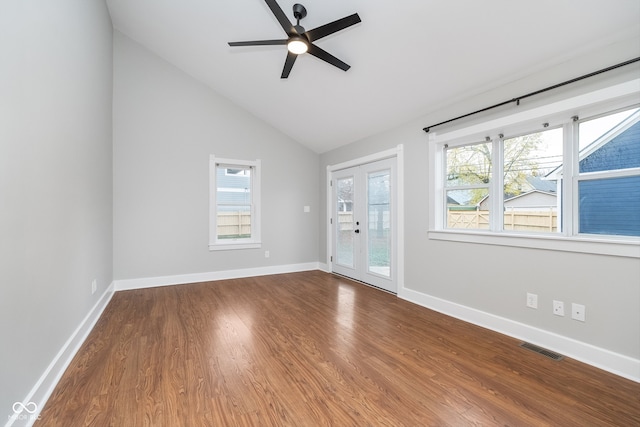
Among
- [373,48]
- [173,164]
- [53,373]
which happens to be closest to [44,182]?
[53,373]

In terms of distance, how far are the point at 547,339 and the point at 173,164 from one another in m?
5.30

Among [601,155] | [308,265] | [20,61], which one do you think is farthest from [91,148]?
[601,155]

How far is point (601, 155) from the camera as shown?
7.59 feet

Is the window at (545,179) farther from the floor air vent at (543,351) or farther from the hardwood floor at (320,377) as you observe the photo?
the hardwood floor at (320,377)

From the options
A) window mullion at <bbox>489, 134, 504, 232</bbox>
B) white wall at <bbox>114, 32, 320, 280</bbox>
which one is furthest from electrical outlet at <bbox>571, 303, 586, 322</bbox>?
white wall at <bbox>114, 32, 320, 280</bbox>

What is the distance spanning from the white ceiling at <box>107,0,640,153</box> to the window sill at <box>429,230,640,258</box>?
4.92ft

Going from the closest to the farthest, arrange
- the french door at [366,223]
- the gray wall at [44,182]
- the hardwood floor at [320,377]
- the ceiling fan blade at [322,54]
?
the gray wall at [44,182], the hardwood floor at [320,377], the ceiling fan blade at [322,54], the french door at [366,223]

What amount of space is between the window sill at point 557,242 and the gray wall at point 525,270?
0.16 feet

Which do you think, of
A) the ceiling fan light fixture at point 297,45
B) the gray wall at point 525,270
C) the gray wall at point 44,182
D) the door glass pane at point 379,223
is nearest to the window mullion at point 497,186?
the gray wall at point 525,270

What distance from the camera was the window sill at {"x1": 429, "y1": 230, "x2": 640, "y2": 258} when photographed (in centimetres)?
208

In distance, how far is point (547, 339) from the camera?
2.48m

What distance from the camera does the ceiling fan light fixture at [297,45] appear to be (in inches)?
99.8

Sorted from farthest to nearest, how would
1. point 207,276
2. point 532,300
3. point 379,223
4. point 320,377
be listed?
point 207,276 → point 379,223 → point 532,300 → point 320,377

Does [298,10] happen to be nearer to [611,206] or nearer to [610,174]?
[610,174]
